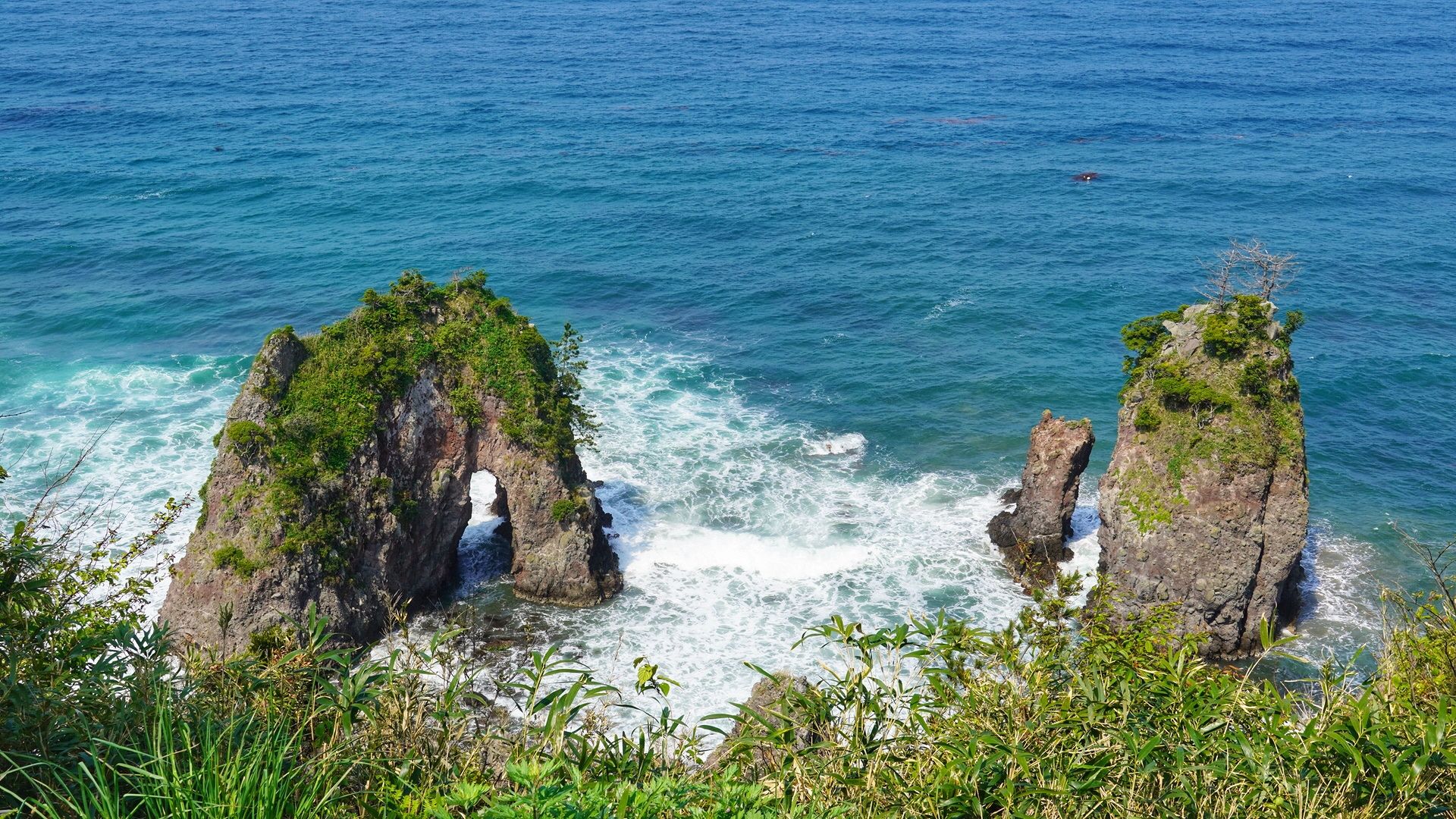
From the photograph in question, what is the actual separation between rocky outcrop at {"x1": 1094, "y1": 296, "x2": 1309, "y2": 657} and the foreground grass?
22236mm

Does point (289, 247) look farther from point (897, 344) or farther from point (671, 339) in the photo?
point (897, 344)

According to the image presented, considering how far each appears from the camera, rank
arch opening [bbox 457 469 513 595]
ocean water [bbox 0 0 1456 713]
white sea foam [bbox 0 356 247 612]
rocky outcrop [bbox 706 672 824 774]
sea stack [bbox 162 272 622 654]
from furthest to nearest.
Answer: ocean water [bbox 0 0 1456 713], white sea foam [bbox 0 356 247 612], arch opening [bbox 457 469 513 595], sea stack [bbox 162 272 622 654], rocky outcrop [bbox 706 672 824 774]

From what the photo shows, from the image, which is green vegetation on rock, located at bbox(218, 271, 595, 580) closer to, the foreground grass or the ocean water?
the ocean water

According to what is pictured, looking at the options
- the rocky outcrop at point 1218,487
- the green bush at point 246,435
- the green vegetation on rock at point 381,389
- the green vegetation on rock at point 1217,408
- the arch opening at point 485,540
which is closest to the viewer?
the green bush at point 246,435

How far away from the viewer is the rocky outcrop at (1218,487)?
35250 mm

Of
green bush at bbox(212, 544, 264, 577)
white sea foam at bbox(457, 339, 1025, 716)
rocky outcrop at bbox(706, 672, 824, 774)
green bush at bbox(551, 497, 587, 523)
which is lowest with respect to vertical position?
white sea foam at bbox(457, 339, 1025, 716)

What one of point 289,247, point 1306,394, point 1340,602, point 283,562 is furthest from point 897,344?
point 289,247

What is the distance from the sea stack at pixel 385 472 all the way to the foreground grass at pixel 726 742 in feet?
63.0

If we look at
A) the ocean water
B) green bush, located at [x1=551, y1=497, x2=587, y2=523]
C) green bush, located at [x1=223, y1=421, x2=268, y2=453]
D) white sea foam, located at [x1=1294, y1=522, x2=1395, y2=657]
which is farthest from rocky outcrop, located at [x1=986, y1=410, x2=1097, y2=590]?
green bush, located at [x1=223, y1=421, x2=268, y2=453]

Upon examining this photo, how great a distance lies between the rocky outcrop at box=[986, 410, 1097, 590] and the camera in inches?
1582

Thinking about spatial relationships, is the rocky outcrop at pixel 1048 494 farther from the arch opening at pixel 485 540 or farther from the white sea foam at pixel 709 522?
the arch opening at pixel 485 540

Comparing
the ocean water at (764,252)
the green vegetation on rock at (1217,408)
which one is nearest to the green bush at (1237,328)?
the green vegetation on rock at (1217,408)

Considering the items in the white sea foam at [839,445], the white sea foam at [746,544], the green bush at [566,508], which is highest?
the green bush at [566,508]

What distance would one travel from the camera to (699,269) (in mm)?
68625
